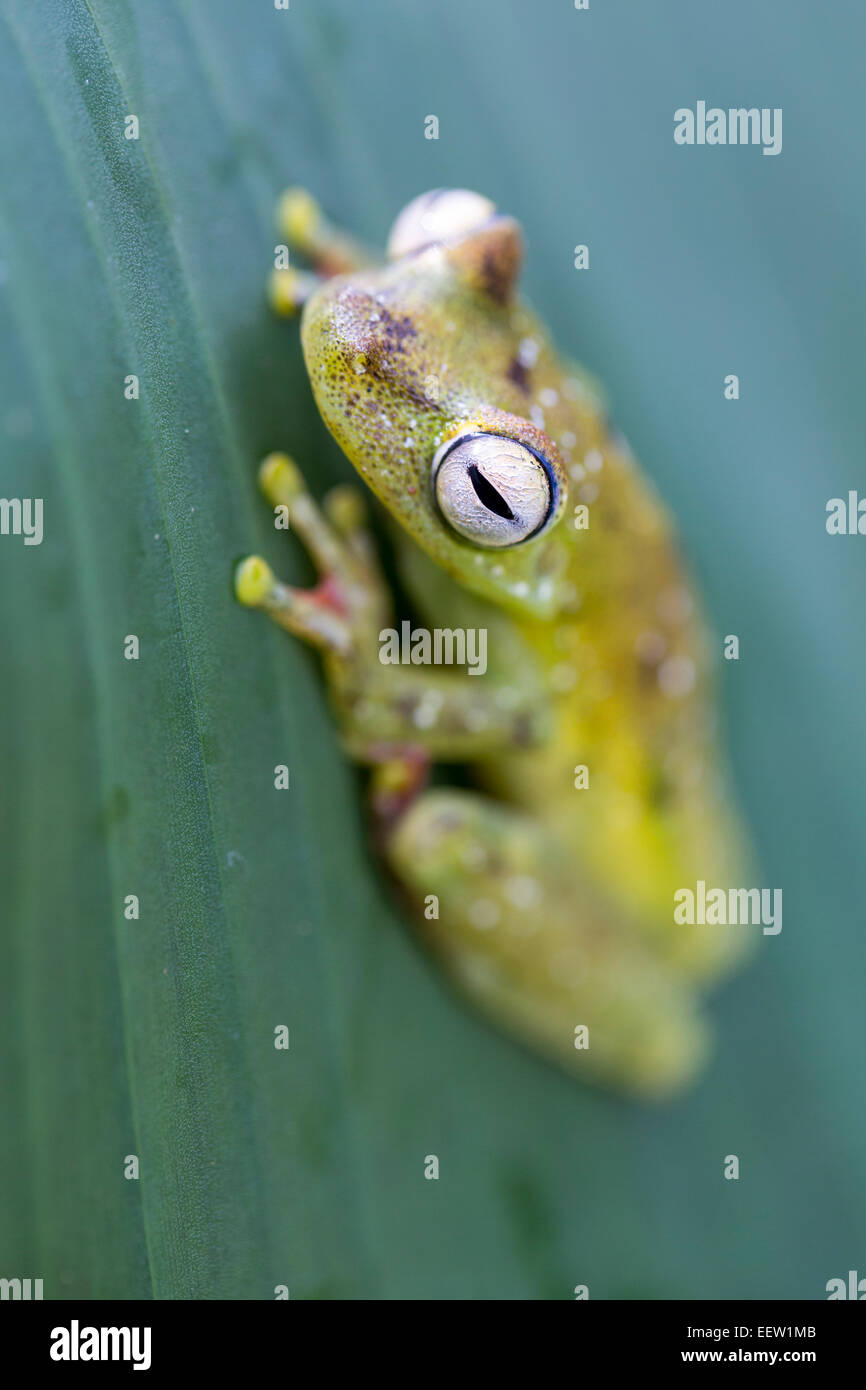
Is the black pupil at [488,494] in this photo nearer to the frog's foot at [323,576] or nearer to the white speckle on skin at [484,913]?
the frog's foot at [323,576]

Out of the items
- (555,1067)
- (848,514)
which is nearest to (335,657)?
(555,1067)

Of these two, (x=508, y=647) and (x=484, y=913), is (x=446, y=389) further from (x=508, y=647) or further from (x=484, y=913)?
(x=484, y=913)

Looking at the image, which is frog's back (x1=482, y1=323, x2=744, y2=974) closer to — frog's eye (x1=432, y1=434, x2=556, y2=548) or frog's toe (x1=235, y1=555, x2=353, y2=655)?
frog's eye (x1=432, y1=434, x2=556, y2=548)

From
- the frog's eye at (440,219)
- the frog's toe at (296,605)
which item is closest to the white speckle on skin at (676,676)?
the frog's toe at (296,605)

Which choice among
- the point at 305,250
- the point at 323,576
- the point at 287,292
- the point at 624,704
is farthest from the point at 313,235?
the point at 624,704

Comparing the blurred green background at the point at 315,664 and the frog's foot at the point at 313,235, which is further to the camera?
the frog's foot at the point at 313,235

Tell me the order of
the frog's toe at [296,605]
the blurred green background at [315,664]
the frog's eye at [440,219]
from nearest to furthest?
the blurred green background at [315,664]
the frog's toe at [296,605]
the frog's eye at [440,219]

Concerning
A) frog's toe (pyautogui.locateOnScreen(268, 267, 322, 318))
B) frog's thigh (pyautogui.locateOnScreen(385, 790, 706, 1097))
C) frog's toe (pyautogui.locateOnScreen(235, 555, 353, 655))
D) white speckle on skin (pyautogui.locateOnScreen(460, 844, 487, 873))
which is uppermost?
frog's toe (pyautogui.locateOnScreen(268, 267, 322, 318))

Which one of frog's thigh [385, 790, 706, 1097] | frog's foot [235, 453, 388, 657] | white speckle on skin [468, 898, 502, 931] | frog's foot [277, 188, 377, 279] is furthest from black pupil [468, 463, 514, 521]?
white speckle on skin [468, 898, 502, 931]
